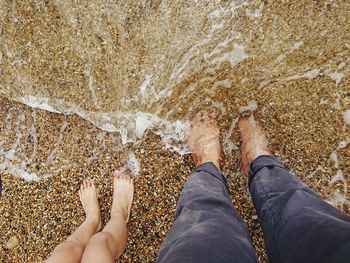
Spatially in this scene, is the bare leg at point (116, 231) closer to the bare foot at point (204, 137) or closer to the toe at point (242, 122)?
the bare foot at point (204, 137)

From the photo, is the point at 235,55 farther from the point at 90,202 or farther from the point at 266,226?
the point at 90,202

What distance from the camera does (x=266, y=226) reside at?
1842mm

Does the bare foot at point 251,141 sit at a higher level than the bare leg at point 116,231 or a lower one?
higher

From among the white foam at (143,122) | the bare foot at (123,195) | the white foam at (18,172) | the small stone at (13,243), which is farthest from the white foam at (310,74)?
the small stone at (13,243)

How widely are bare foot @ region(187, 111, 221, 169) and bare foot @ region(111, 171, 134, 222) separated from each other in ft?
1.82

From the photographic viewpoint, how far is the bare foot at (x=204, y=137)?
273cm

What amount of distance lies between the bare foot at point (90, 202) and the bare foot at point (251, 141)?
46.7 inches

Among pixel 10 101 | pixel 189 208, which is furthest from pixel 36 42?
pixel 189 208

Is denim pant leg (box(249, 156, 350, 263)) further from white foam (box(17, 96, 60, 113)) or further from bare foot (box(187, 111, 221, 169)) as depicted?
white foam (box(17, 96, 60, 113))

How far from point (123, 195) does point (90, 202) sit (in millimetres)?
264

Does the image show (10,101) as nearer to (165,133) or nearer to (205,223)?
(165,133)

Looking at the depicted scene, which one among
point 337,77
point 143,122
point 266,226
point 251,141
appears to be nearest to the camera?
point 266,226

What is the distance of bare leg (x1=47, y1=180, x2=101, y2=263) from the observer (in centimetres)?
224

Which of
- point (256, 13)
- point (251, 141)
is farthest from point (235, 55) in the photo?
point (251, 141)
